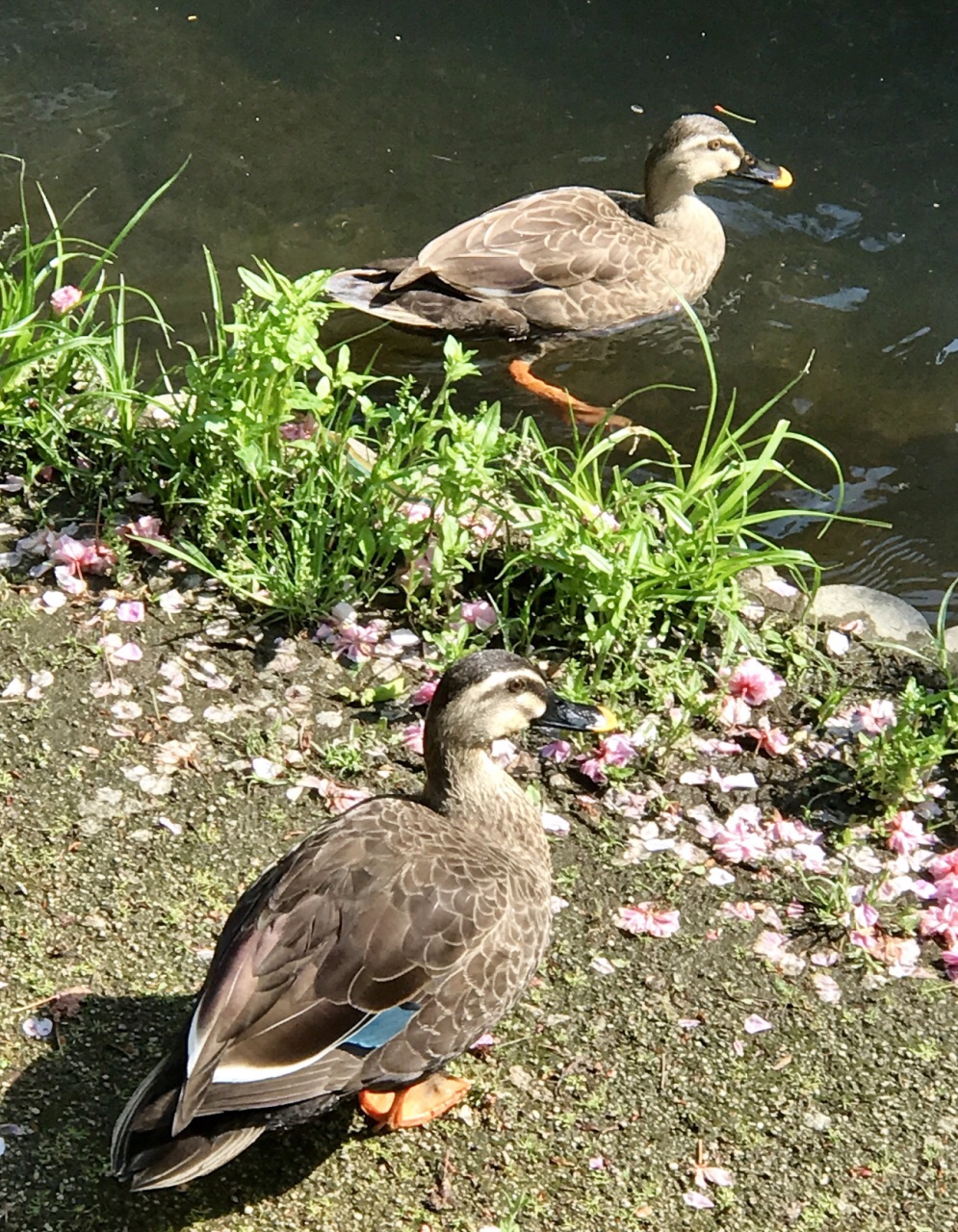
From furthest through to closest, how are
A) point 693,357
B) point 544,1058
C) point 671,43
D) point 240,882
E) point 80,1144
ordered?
point 671,43
point 693,357
point 240,882
point 544,1058
point 80,1144

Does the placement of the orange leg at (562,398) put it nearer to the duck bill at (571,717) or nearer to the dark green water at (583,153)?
the dark green water at (583,153)

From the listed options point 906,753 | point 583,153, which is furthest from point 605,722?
point 583,153

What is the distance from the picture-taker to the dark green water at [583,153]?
5969 millimetres

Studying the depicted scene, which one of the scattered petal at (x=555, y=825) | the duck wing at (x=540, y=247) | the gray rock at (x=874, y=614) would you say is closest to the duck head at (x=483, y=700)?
the scattered petal at (x=555, y=825)

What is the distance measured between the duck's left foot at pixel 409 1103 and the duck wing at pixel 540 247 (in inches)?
146

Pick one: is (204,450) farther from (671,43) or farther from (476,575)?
(671,43)

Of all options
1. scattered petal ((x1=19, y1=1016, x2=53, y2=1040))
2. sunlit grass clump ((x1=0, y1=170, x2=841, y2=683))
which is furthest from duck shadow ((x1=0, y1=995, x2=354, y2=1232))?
sunlit grass clump ((x1=0, y1=170, x2=841, y2=683))

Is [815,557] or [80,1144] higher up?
[80,1144]

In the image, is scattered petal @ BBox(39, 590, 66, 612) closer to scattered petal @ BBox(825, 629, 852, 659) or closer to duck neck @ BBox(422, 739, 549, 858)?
duck neck @ BBox(422, 739, 549, 858)

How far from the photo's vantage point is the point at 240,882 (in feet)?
11.6

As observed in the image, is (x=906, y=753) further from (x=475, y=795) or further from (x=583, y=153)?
(x=583, y=153)

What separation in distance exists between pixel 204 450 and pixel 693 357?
2714 millimetres

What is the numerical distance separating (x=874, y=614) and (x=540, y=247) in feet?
8.27

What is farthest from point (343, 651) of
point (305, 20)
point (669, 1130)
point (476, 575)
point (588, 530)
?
point (305, 20)
